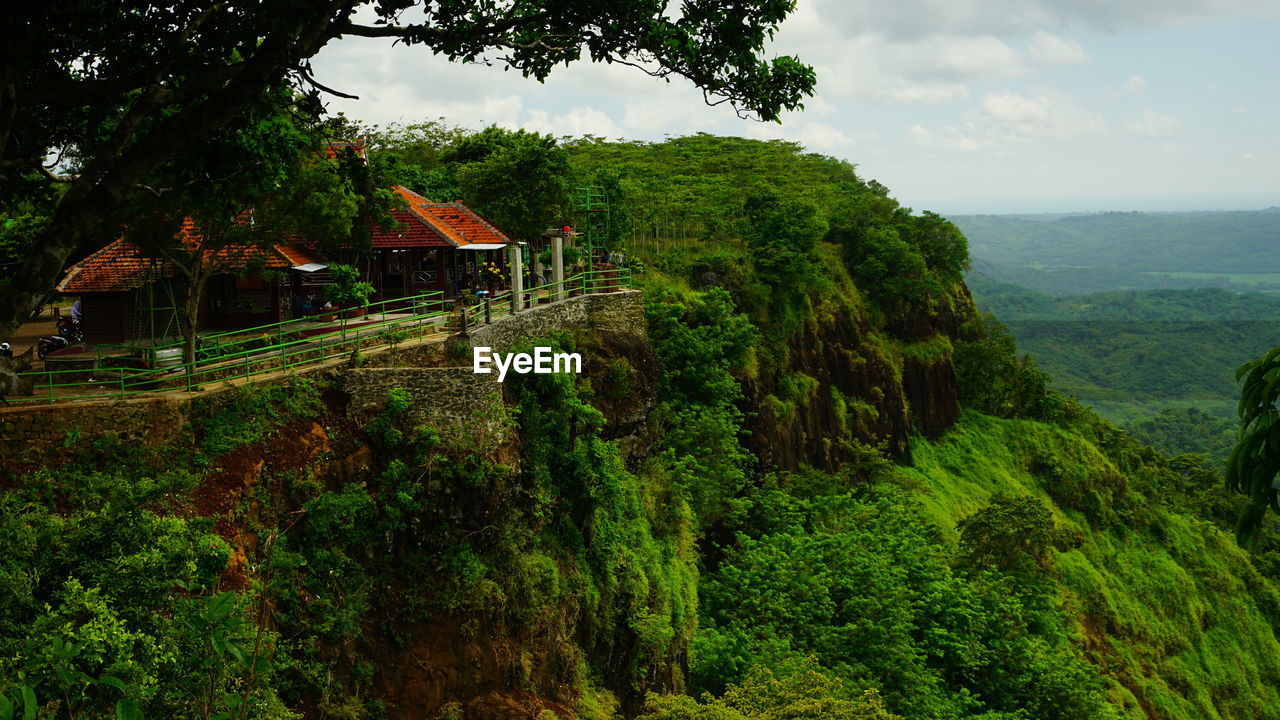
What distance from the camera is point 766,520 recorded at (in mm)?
30547

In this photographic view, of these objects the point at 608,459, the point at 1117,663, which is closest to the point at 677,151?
the point at 1117,663

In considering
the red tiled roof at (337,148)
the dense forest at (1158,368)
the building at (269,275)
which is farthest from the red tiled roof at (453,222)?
the dense forest at (1158,368)

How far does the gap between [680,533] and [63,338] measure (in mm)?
17043

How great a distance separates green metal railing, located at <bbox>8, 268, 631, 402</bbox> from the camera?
1499 cm

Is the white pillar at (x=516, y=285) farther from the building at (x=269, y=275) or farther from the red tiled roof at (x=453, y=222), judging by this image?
the red tiled roof at (x=453, y=222)

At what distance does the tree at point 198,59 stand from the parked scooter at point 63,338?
13.3 meters

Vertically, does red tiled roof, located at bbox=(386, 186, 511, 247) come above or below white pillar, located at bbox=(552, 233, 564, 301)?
above

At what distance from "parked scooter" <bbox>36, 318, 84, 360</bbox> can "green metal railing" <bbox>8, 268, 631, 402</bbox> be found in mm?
Result: 5426

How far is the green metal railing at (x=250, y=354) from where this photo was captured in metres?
15.0

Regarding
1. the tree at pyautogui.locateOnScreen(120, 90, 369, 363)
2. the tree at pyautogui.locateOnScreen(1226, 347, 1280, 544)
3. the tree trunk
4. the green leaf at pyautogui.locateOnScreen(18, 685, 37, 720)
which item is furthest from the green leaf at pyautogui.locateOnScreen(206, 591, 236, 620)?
the tree at pyautogui.locateOnScreen(1226, 347, 1280, 544)

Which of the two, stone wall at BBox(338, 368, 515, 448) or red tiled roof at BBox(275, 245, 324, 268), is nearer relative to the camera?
stone wall at BBox(338, 368, 515, 448)

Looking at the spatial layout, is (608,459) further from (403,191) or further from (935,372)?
(935,372)

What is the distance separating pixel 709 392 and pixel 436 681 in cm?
1698

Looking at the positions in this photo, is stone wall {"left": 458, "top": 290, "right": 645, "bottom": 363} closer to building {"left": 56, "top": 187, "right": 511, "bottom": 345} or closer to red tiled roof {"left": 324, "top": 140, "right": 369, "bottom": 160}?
building {"left": 56, "top": 187, "right": 511, "bottom": 345}
